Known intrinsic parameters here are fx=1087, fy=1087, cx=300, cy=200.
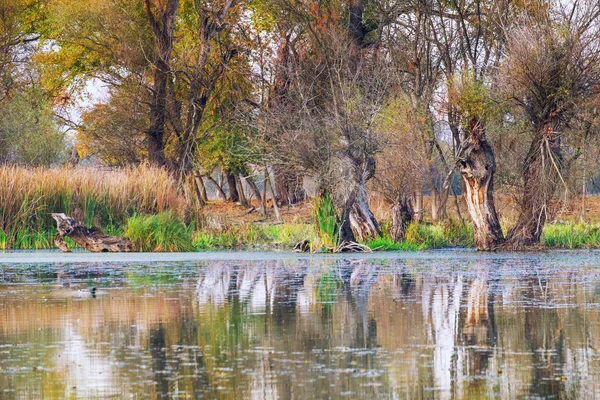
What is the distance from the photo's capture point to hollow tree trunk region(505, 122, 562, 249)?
2541 cm

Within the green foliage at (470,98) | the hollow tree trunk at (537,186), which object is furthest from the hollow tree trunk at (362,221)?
the hollow tree trunk at (537,186)

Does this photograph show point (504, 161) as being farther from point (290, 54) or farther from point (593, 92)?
point (290, 54)

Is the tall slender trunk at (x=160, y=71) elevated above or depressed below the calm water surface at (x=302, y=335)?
above

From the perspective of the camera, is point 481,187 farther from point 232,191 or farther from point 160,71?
point 232,191

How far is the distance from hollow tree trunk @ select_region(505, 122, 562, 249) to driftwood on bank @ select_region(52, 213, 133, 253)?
30.4ft

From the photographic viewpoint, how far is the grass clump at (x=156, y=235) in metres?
25.9

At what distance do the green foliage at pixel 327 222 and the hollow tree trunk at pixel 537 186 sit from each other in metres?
4.22

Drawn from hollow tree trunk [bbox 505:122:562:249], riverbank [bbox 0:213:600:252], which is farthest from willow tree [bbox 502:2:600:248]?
riverbank [bbox 0:213:600:252]

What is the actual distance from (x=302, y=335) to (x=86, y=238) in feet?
54.3

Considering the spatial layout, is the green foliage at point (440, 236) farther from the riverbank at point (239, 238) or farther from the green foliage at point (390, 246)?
the green foliage at point (390, 246)

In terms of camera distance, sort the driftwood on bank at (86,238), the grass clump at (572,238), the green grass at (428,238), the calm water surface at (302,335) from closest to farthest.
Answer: the calm water surface at (302,335), the driftwood on bank at (86,238), the green grass at (428,238), the grass clump at (572,238)

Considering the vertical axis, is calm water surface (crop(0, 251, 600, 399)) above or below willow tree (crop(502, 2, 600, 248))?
below

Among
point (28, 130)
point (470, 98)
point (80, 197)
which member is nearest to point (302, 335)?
point (470, 98)

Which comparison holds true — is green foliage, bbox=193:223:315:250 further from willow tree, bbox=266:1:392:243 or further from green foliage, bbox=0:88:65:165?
green foliage, bbox=0:88:65:165
